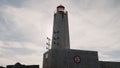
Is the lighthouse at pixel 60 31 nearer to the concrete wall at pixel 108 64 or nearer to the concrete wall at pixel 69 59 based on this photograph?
the concrete wall at pixel 69 59

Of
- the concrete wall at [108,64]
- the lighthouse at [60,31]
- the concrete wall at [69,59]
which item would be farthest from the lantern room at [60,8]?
the concrete wall at [108,64]

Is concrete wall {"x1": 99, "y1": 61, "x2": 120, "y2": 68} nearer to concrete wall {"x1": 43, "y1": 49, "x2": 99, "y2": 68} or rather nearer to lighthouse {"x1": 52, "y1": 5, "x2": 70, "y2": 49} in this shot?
concrete wall {"x1": 43, "y1": 49, "x2": 99, "y2": 68}

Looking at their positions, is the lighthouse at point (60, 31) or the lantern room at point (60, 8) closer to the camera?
the lighthouse at point (60, 31)

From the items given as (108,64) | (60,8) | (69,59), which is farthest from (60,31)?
(108,64)

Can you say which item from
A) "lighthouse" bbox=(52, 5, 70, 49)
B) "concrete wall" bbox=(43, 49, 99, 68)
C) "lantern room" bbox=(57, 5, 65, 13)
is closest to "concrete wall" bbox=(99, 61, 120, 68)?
"concrete wall" bbox=(43, 49, 99, 68)

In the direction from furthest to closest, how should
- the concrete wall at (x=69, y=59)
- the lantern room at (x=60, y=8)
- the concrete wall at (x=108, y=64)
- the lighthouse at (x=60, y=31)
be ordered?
1. the lantern room at (x=60, y=8)
2. the lighthouse at (x=60, y=31)
3. the concrete wall at (x=108, y=64)
4. the concrete wall at (x=69, y=59)

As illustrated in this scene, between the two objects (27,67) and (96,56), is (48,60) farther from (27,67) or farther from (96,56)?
(96,56)

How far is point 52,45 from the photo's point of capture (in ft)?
125

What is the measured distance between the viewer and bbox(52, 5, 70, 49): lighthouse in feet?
122

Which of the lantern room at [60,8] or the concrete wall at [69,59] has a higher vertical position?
the lantern room at [60,8]

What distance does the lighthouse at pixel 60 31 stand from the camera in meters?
37.0

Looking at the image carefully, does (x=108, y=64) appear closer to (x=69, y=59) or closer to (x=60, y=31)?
(x=69, y=59)

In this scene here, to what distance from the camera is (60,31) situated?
124 ft

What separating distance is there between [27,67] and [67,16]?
1473 centimetres
